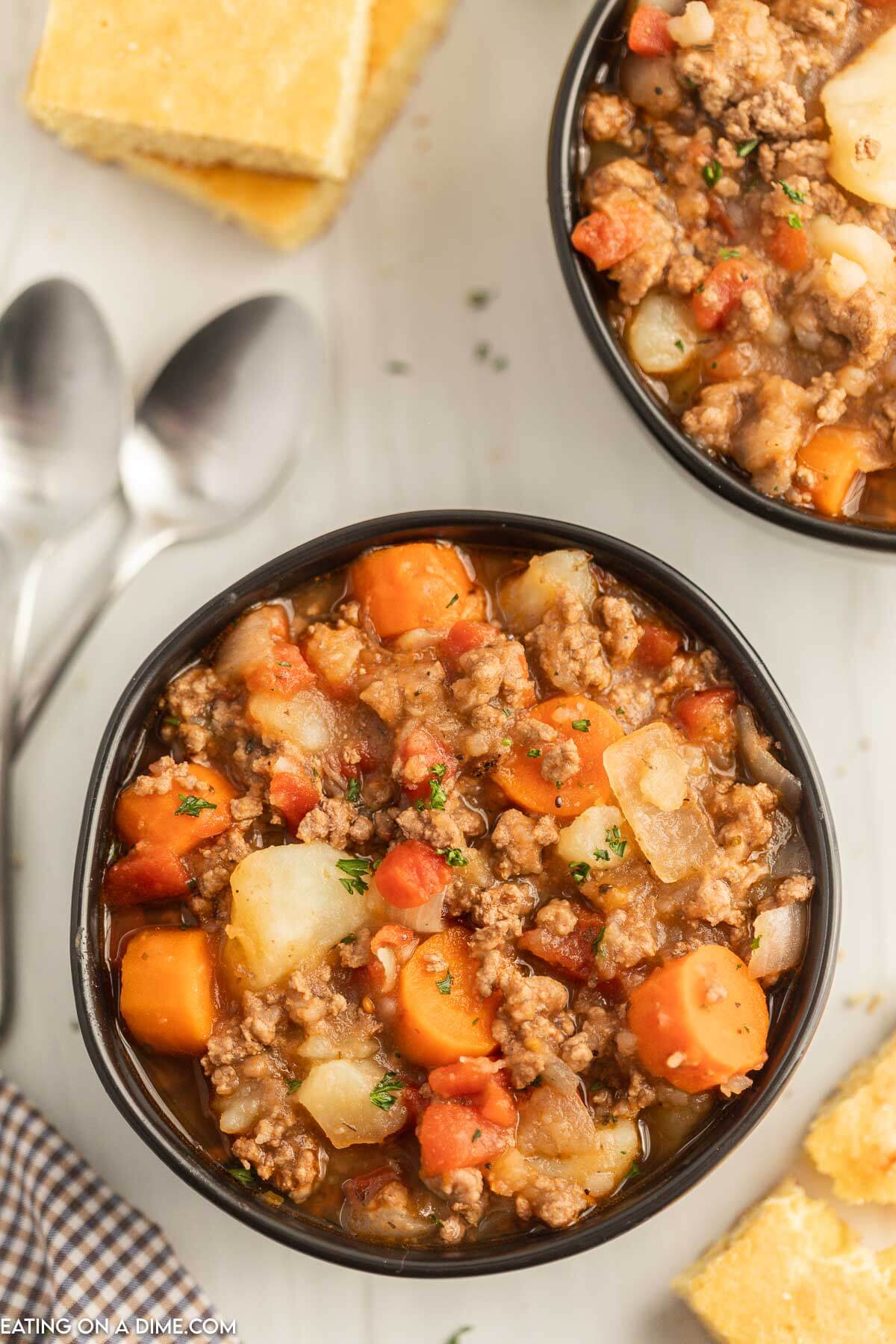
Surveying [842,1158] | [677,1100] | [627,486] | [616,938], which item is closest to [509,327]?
[627,486]

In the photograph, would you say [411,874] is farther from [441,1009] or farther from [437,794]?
[441,1009]

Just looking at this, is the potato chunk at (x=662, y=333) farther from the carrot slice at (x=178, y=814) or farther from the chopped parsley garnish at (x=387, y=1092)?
the chopped parsley garnish at (x=387, y=1092)

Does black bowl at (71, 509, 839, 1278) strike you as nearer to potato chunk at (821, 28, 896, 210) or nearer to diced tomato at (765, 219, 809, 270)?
diced tomato at (765, 219, 809, 270)

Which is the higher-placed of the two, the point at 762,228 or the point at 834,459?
the point at 762,228

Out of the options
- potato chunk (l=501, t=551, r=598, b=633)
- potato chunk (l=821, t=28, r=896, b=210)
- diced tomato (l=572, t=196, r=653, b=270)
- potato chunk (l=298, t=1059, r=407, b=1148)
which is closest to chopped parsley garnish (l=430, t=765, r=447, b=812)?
potato chunk (l=501, t=551, r=598, b=633)

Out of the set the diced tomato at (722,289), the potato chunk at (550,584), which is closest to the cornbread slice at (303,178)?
the diced tomato at (722,289)

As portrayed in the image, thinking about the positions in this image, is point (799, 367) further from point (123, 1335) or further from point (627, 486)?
point (123, 1335)

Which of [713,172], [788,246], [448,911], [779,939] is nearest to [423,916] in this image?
[448,911]
